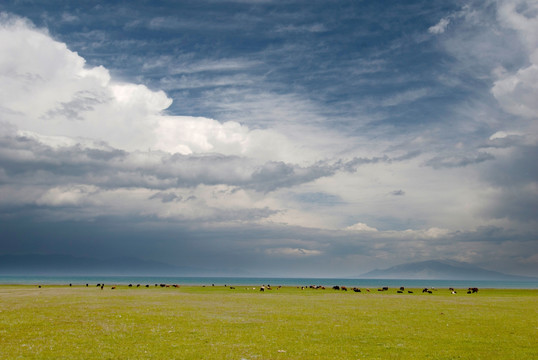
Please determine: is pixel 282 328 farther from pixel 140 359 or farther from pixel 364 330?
pixel 140 359

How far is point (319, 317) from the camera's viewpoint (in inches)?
1356

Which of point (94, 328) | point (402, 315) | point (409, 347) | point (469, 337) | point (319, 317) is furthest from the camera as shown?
point (402, 315)

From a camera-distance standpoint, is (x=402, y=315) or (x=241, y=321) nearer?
(x=241, y=321)

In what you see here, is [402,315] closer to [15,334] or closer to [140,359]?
[140,359]

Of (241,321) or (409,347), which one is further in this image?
(241,321)

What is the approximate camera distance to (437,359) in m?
19.0

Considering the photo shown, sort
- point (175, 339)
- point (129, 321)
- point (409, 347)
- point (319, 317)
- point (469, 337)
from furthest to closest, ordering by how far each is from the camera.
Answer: point (319, 317) → point (129, 321) → point (469, 337) → point (175, 339) → point (409, 347)

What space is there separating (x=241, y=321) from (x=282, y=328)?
4.81 metres

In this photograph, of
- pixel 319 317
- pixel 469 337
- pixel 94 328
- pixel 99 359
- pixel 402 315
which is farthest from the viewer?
pixel 402 315

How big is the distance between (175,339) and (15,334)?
33.1 feet

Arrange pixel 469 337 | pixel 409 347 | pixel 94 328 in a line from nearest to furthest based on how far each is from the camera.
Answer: pixel 409 347
pixel 469 337
pixel 94 328

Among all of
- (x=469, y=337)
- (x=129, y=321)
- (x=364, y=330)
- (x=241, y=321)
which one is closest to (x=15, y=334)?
(x=129, y=321)

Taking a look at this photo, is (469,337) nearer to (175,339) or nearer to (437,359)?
(437,359)

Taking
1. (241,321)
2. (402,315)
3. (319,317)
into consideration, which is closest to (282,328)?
(241,321)
